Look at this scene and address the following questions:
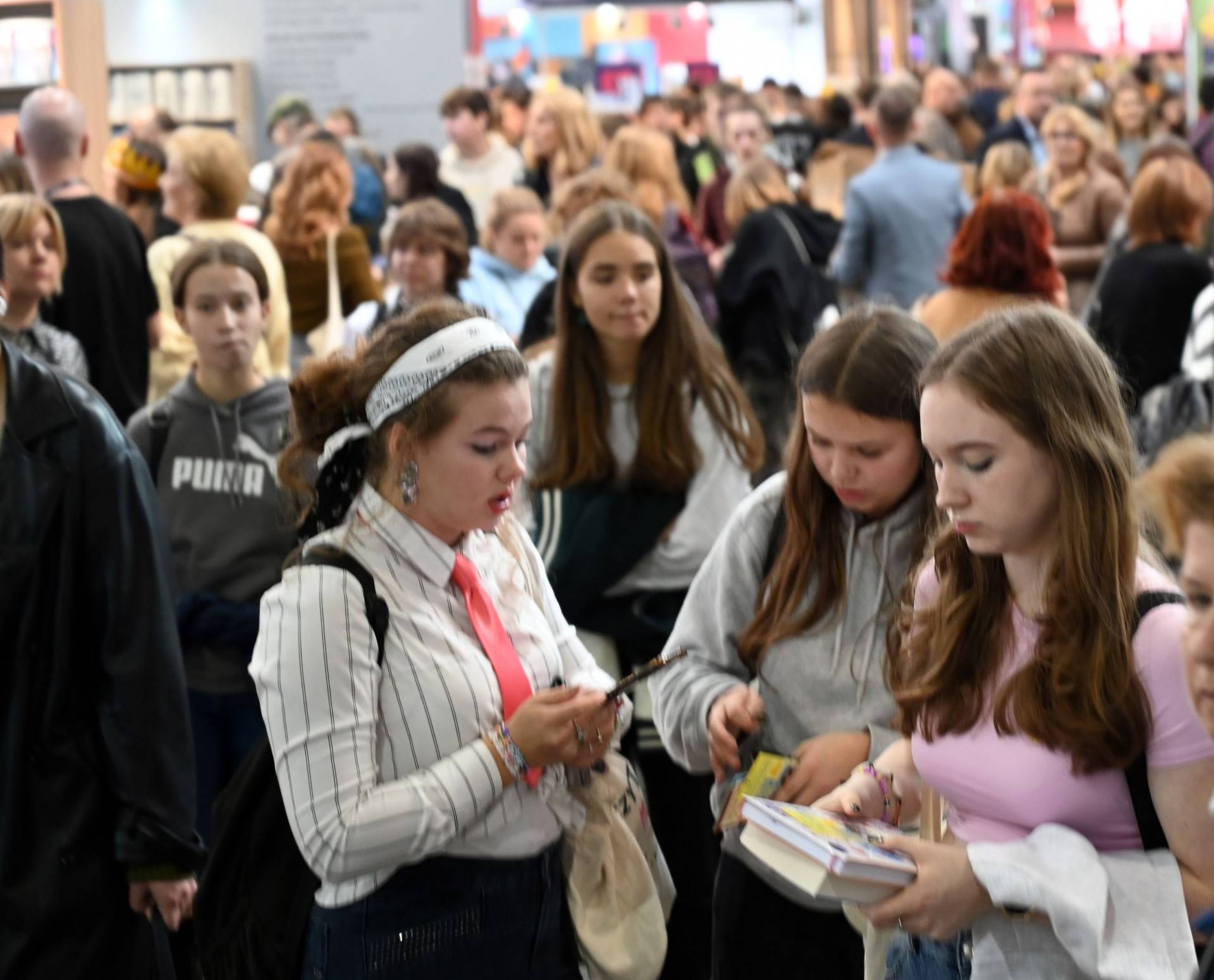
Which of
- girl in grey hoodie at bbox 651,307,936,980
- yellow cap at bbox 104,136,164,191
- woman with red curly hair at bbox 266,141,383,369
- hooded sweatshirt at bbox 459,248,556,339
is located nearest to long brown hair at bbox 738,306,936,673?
girl in grey hoodie at bbox 651,307,936,980

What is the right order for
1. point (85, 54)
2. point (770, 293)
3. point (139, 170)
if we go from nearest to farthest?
point (770, 293) < point (139, 170) < point (85, 54)

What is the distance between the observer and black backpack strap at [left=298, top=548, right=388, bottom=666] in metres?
2.06

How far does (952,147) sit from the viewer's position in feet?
37.4

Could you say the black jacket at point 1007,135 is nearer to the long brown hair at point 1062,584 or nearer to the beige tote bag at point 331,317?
the beige tote bag at point 331,317

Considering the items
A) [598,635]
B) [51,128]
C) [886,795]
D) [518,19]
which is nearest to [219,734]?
[598,635]

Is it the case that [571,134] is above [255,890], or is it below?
above

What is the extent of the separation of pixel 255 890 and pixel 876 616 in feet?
3.23

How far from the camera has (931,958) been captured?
6.62 feet

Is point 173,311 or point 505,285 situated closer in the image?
point 173,311

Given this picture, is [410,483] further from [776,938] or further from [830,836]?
[776,938]

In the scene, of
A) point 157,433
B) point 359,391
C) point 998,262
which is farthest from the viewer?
point 998,262

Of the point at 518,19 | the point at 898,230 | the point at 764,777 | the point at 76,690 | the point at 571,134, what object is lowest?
the point at 764,777

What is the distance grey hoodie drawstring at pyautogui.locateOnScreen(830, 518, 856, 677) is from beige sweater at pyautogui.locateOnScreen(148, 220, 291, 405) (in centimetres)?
338

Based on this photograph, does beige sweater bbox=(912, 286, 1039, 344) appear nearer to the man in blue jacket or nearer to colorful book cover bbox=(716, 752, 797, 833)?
the man in blue jacket
